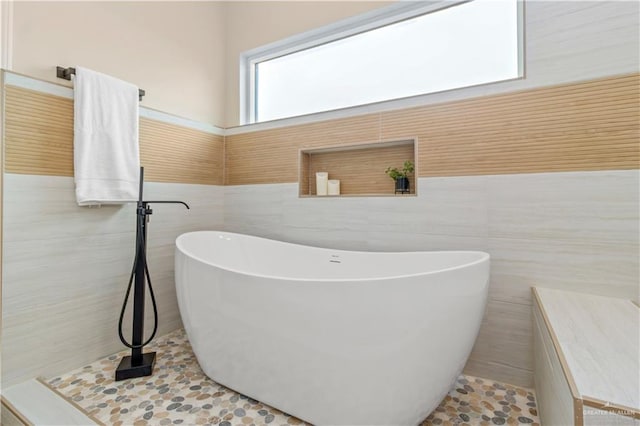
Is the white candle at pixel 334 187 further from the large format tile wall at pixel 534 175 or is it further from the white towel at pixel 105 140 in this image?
the white towel at pixel 105 140

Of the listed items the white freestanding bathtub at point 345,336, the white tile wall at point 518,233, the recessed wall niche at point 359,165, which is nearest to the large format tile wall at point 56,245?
the white freestanding bathtub at point 345,336

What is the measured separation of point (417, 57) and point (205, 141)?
1.62 metres

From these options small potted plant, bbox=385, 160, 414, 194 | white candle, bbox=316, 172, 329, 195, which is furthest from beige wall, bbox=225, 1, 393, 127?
small potted plant, bbox=385, 160, 414, 194

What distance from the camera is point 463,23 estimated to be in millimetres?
1813

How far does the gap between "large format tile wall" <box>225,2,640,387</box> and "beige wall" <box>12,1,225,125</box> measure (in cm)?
137

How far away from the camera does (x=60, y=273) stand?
1576 mm

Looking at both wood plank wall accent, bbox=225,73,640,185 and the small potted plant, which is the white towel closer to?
wood plank wall accent, bbox=225,73,640,185

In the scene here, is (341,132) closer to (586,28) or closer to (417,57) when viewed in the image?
(417,57)

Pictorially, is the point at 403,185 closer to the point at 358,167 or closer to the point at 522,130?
the point at 358,167

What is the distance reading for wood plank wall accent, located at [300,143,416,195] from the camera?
1950 millimetres

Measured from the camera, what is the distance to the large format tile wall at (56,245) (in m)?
1.43

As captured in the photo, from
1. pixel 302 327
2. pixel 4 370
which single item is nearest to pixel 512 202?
pixel 302 327

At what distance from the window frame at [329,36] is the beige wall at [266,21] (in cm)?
4

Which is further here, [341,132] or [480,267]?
[341,132]
